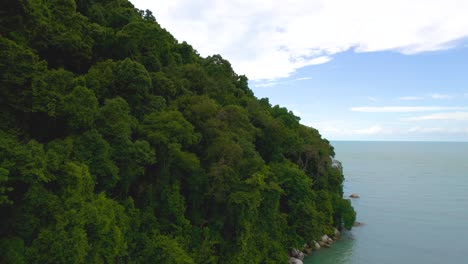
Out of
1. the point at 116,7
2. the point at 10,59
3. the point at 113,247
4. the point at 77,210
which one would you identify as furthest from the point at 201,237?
the point at 116,7

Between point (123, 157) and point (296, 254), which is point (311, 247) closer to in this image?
point (296, 254)

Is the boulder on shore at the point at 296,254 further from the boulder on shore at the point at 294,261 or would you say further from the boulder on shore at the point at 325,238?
the boulder on shore at the point at 325,238

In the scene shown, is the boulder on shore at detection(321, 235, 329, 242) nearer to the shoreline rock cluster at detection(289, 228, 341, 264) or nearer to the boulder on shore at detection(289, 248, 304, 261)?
the shoreline rock cluster at detection(289, 228, 341, 264)

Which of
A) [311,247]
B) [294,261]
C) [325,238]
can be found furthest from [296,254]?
[325,238]

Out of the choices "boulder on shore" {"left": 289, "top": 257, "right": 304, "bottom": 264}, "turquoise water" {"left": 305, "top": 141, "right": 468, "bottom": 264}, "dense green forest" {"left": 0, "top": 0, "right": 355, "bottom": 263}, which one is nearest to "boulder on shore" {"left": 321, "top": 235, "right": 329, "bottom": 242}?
"turquoise water" {"left": 305, "top": 141, "right": 468, "bottom": 264}

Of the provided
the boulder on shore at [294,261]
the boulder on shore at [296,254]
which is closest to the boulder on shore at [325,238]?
the boulder on shore at [296,254]

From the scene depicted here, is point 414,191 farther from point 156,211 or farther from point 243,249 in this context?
point 156,211
